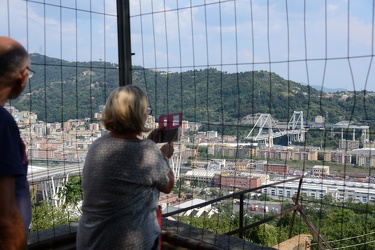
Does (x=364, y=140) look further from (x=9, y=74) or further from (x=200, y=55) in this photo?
(x=9, y=74)

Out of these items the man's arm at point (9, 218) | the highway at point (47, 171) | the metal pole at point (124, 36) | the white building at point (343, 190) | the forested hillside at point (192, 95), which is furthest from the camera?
the metal pole at point (124, 36)

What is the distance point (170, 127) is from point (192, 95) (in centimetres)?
95

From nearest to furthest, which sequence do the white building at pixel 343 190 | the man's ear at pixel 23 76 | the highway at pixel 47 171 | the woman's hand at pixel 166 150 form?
the man's ear at pixel 23 76 < the woman's hand at pixel 166 150 < the white building at pixel 343 190 < the highway at pixel 47 171

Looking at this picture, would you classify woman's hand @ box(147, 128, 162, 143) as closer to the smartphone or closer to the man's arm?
the smartphone

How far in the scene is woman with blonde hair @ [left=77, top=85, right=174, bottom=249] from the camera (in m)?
1.95

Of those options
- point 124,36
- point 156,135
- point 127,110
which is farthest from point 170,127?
point 124,36

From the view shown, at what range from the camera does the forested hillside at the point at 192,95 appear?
2557 mm

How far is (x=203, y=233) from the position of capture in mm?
3629

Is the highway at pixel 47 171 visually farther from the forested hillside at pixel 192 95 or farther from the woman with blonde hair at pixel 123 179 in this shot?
the woman with blonde hair at pixel 123 179

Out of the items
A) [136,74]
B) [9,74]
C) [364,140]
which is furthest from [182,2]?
[9,74]

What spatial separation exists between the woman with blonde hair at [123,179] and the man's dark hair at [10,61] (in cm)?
51

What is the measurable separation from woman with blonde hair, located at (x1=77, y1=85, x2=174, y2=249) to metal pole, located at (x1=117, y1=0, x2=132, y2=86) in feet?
5.22

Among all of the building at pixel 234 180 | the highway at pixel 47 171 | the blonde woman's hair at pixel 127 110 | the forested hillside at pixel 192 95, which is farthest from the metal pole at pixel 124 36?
the blonde woman's hair at pixel 127 110

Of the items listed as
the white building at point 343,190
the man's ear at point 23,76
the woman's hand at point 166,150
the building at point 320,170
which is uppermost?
the man's ear at point 23,76
